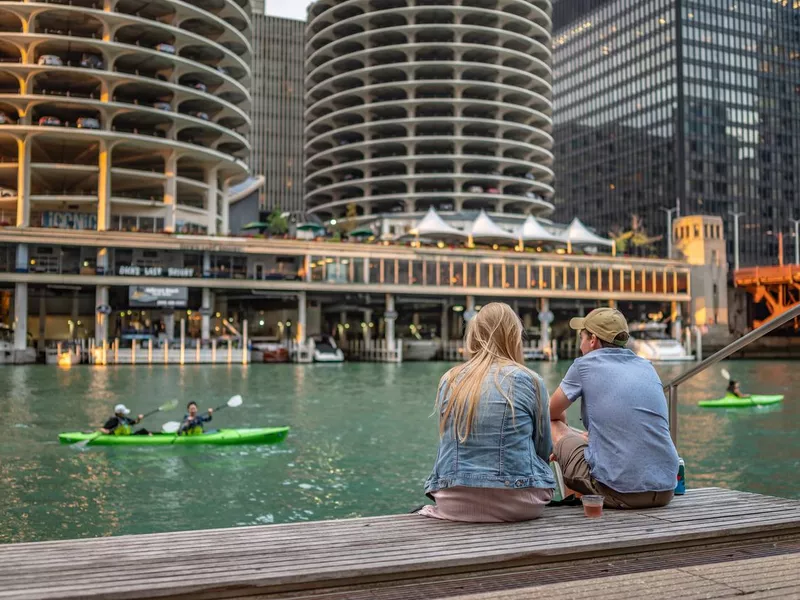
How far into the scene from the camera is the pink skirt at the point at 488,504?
5.89 metres

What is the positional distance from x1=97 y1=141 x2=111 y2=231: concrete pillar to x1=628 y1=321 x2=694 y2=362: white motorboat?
159ft

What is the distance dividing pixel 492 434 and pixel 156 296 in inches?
2484

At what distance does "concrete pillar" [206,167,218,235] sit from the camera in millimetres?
80750

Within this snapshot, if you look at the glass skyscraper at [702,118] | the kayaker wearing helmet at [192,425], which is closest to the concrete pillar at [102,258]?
the kayaker wearing helmet at [192,425]

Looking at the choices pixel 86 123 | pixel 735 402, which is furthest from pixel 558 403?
pixel 86 123

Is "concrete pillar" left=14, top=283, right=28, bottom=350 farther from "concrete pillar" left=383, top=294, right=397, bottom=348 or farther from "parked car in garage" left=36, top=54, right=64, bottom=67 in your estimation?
"concrete pillar" left=383, top=294, right=397, bottom=348

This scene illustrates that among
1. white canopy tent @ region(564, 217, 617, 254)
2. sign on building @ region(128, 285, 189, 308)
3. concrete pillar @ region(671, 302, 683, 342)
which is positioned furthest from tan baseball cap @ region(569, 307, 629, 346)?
concrete pillar @ region(671, 302, 683, 342)

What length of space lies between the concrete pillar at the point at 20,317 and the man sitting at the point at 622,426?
61.5 m

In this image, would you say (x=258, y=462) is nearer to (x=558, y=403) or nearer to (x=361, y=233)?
(x=558, y=403)

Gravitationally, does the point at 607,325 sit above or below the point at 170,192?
below

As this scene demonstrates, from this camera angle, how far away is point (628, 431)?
6.50 metres

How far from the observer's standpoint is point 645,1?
15838cm

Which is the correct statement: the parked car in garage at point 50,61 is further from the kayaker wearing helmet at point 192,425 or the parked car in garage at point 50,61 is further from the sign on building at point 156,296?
the kayaker wearing helmet at point 192,425

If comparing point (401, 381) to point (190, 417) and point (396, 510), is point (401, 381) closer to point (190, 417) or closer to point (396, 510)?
point (190, 417)
